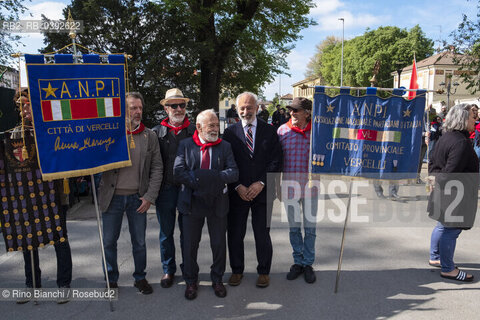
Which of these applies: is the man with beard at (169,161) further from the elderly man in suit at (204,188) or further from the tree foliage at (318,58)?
the tree foliage at (318,58)

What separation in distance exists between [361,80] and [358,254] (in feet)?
166

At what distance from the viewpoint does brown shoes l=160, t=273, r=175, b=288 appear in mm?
3795

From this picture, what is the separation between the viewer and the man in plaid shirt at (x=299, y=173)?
3922mm

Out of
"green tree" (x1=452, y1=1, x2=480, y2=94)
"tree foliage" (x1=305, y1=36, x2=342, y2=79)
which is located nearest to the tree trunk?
"green tree" (x1=452, y1=1, x2=480, y2=94)

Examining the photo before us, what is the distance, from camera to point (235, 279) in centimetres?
387

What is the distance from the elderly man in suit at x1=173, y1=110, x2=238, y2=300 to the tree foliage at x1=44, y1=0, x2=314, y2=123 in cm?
610

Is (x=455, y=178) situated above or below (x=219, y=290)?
above

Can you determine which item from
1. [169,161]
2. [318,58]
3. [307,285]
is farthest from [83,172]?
[318,58]

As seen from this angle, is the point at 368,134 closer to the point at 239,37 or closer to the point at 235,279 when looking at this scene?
the point at 235,279

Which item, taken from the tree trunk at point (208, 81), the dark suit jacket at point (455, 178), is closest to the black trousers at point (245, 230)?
the dark suit jacket at point (455, 178)

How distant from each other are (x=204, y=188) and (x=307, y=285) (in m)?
1.58

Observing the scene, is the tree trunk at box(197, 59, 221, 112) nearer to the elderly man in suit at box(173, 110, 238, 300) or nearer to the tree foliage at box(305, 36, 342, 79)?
the elderly man in suit at box(173, 110, 238, 300)

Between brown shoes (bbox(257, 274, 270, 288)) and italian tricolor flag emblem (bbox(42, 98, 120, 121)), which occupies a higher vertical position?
italian tricolor flag emblem (bbox(42, 98, 120, 121))

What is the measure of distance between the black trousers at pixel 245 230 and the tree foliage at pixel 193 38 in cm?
613
